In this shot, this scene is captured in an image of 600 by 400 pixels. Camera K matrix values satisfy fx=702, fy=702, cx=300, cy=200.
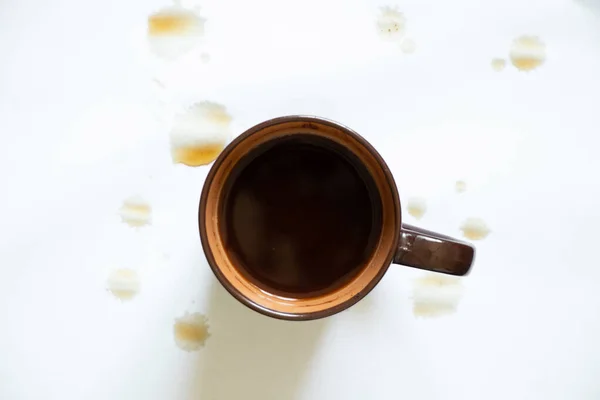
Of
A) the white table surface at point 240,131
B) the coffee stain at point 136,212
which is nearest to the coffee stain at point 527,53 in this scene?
the white table surface at point 240,131

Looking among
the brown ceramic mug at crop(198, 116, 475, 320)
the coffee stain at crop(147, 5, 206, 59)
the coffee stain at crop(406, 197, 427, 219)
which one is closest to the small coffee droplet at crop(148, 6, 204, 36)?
the coffee stain at crop(147, 5, 206, 59)

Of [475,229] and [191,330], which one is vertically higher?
[475,229]

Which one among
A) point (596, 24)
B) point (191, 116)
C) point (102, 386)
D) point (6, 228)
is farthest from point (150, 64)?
point (596, 24)

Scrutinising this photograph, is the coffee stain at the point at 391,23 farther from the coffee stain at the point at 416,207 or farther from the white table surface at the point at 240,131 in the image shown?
the coffee stain at the point at 416,207

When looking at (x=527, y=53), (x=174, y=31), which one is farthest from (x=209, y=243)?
(x=527, y=53)

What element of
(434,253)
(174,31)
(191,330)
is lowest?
(191,330)

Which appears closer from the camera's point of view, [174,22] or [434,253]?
[434,253]

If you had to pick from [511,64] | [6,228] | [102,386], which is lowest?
[102,386]

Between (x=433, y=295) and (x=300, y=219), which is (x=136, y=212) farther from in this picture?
(x=433, y=295)

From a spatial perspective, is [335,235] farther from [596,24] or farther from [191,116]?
[596,24]
